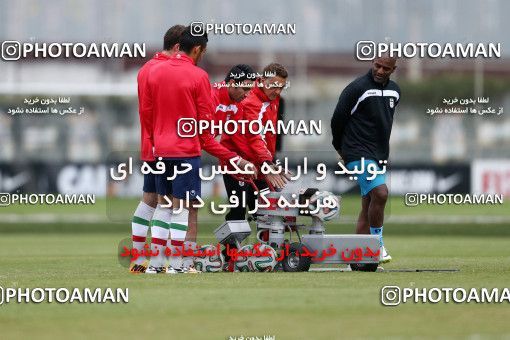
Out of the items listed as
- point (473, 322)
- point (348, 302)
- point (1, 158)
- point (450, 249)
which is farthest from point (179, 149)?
point (1, 158)

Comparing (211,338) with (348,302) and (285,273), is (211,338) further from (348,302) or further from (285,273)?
(285,273)

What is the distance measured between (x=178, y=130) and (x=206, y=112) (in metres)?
0.29

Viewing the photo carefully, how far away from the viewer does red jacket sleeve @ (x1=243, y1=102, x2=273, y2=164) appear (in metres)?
13.3

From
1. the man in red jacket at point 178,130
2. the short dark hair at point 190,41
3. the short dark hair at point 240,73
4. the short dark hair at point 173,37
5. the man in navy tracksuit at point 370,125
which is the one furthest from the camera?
the short dark hair at point 240,73

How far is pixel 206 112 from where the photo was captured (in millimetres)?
12492

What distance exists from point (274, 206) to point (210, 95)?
113cm

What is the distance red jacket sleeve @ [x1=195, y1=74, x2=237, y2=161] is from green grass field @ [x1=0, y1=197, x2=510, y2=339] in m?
0.91

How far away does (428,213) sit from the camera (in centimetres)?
3372

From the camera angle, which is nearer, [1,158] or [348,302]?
[348,302]

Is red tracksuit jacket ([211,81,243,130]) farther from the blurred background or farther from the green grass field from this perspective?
the blurred background

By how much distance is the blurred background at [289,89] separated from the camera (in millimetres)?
37219

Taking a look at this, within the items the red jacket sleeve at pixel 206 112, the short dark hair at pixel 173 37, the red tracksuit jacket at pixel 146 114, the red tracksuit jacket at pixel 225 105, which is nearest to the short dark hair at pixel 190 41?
the short dark hair at pixel 173 37

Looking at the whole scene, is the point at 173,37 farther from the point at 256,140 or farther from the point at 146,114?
the point at 256,140

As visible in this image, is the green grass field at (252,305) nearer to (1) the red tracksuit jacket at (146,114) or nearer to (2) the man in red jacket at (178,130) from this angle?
(2) the man in red jacket at (178,130)
